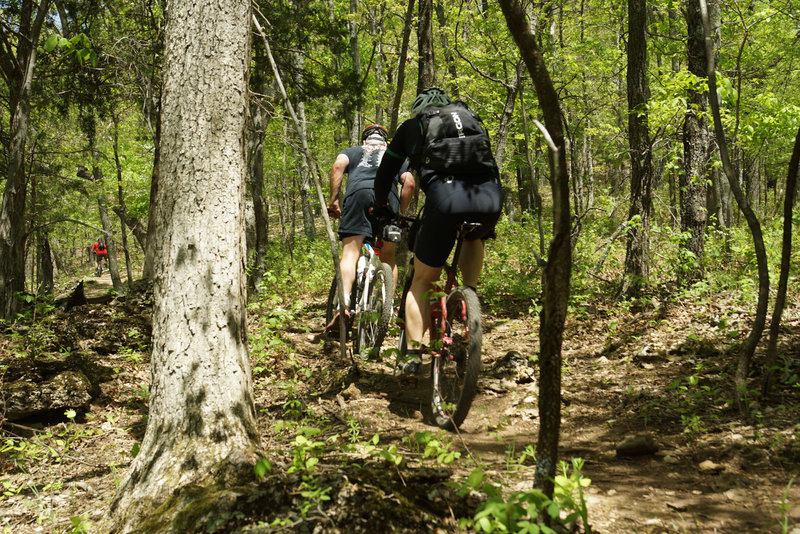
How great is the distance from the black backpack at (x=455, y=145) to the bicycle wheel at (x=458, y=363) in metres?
0.84

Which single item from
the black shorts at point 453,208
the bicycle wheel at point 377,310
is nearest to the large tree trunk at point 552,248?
the black shorts at point 453,208

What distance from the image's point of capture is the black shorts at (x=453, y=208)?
330 cm

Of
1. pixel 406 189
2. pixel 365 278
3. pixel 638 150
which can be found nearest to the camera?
pixel 365 278

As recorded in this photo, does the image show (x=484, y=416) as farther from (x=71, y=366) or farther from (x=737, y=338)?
(x=71, y=366)

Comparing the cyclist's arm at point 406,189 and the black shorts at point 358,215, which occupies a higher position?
the cyclist's arm at point 406,189

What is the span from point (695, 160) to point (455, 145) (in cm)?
500

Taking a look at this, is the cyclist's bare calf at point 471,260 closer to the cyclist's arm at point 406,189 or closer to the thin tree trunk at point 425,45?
the cyclist's arm at point 406,189

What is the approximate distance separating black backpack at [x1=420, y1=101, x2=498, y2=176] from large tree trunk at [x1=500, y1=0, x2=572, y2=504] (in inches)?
67.8

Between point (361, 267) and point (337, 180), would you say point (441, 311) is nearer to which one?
point (361, 267)

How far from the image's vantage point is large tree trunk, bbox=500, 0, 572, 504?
1549 millimetres

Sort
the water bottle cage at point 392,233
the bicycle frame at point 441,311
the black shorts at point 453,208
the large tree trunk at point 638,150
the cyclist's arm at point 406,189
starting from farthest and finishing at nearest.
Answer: the large tree trunk at point 638,150 → the cyclist's arm at point 406,189 → the water bottle cage at point 392,233 → the bicycle frame at point 441,311 → the black shorts at point 453,208

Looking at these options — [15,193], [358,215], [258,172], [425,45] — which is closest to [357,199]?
[358,215]

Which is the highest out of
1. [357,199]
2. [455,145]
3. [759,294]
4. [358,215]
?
[455,145]

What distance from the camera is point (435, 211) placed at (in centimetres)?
334
